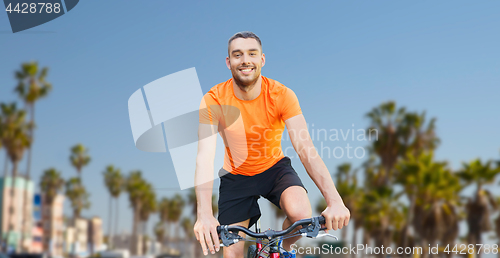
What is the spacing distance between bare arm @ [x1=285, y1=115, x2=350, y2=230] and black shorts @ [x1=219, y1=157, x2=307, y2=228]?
0.26 m

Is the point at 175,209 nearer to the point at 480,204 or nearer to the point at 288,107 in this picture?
the point at 480,204

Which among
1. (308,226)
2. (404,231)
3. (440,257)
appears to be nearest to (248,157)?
(308,226)

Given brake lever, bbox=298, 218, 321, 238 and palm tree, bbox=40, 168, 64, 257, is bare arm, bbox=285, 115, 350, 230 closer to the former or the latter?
brake lever, bbox=298, 218, 321, 238

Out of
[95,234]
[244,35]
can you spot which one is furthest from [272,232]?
[95,234]

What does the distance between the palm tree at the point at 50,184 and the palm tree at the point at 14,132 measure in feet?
31.5

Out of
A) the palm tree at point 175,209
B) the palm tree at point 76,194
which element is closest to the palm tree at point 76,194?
the palm tree at point 76,194

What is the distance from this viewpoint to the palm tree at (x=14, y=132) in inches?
1630

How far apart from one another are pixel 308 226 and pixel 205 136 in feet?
3.53

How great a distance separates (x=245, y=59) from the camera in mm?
3143

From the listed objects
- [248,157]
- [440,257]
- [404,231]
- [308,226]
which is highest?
[248,157]

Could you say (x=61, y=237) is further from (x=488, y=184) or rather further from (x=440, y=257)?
(x=488, y=184)

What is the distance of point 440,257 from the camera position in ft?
158

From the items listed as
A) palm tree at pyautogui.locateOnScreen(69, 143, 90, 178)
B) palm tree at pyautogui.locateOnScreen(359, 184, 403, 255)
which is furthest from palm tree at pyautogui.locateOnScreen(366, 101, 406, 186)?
palm tree at pyautogui.locateOnScreen(69, 143, 90, 178)

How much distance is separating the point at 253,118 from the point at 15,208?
54.2m
